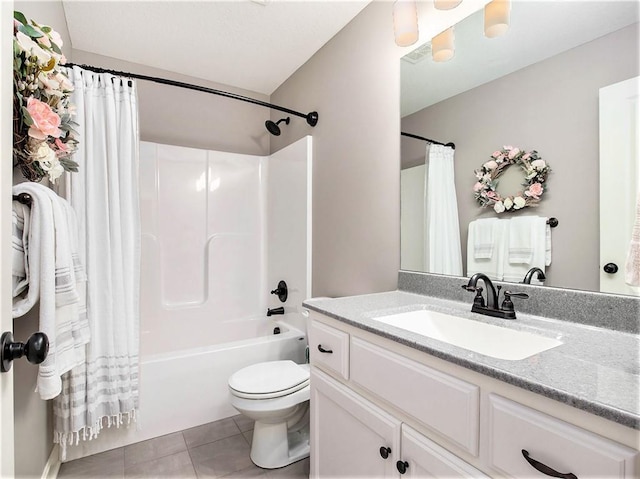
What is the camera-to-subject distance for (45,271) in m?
1.08

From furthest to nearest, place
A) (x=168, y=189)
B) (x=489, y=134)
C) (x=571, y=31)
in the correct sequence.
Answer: (x=168, y=189), (x=489, y=134), (x=571, y=31)

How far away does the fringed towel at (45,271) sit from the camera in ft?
3.46

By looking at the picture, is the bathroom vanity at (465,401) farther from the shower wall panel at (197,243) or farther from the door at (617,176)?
the shower wall panel at (197,243)

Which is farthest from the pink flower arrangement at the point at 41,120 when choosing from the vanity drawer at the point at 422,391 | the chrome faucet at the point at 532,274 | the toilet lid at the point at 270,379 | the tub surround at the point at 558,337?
the chrome faucet at the point at 532,274

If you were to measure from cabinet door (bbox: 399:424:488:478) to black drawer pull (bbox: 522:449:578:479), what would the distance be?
0.15 meters

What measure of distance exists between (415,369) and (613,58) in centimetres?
110

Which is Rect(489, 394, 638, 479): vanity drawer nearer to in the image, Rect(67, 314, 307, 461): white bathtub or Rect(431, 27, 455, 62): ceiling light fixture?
Rect(431, 27, 455, 62): ceiling light fixture

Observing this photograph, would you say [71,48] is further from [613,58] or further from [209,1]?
[613,58]

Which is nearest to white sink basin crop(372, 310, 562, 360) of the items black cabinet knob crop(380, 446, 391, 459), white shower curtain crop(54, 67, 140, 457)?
black cabinet knob crop(380, 446, 391, 459)

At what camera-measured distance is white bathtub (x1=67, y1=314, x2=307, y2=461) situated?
1.86 m

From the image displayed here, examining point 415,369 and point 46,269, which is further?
point 46,269

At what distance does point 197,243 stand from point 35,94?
1793mm

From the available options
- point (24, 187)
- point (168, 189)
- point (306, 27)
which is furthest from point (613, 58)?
point (168, 189)

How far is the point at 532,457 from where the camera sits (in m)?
0.66
